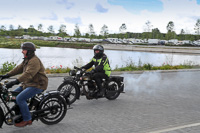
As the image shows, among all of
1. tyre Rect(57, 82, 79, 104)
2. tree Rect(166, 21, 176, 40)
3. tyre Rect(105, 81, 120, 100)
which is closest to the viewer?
tyre Rect(57, 82, 79, 104)

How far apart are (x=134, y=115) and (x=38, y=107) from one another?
8.84 ft

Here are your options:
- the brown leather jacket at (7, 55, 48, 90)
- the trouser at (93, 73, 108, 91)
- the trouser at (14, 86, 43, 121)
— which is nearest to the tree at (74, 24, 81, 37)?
the trouser at (93, 73, 108, 91)

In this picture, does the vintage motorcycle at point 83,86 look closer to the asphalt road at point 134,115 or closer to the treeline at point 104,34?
the asphalt road at point 134,115

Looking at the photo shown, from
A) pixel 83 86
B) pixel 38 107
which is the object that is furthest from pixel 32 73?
pixel 83 86

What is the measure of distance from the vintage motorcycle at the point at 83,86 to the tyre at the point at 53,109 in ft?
4.97

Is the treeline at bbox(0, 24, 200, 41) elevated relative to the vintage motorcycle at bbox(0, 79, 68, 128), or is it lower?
elevated

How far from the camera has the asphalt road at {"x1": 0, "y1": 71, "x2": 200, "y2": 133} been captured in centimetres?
537

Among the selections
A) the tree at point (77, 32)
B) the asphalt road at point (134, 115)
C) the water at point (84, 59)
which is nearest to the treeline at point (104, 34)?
the tree at point (77, 32)

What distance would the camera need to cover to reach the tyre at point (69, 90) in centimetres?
725

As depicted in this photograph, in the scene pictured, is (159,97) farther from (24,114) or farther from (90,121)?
(24,114)

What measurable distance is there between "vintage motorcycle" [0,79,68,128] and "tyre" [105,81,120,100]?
110 inches

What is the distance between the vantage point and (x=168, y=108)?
24.6 ft

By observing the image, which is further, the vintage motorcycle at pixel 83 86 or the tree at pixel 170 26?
the tree at pixel 170 26

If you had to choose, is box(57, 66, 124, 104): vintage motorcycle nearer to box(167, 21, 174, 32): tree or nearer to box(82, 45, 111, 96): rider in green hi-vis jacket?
box(82, 45, 111, 96): rider in green hi-vis jacket
